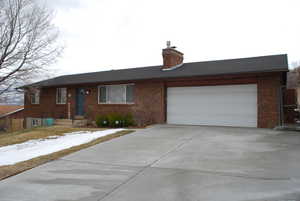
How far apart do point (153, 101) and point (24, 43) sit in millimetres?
7990

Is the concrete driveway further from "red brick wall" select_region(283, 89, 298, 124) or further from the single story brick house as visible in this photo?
"red brick wall" select_region(283, 89, 298, 124)

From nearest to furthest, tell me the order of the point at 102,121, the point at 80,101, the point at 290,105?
the point at 290,105
the point at 102,121
the point at 80,101

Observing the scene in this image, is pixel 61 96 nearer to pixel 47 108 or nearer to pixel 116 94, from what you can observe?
pixel 47 108

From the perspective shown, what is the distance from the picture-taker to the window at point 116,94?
13576mm

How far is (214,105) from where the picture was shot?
11.2 m

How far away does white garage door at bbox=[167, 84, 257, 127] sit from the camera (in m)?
10.5

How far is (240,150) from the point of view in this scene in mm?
6270

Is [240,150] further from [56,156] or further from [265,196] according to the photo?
[56,156]

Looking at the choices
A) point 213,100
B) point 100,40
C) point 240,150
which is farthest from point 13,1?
point 240,150

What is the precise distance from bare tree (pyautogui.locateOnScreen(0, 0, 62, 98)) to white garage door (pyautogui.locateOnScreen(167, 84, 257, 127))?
300 inches

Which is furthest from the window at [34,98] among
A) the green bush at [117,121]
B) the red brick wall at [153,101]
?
the green bush at [117,121]

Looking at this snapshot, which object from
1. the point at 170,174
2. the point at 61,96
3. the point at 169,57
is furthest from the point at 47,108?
the point at 170,174

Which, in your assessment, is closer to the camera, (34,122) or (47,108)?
(34,122)

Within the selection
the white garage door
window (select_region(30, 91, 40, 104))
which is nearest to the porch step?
window (select_region(30, 91, 40, 104))
